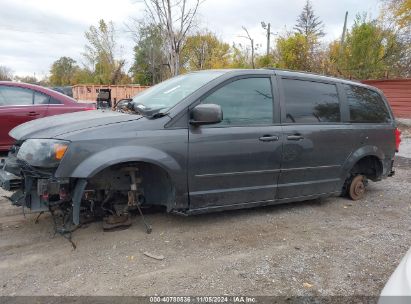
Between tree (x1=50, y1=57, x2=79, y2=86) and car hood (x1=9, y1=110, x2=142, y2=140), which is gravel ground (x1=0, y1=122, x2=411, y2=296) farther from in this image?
tree (x1=50, y1=57, x2=79, y2=86)

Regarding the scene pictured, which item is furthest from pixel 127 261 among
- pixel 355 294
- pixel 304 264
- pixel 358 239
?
pixel 358 239

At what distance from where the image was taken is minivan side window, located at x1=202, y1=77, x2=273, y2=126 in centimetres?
423

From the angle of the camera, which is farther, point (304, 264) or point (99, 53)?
point (99, 53)

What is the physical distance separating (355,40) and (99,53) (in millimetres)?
36712

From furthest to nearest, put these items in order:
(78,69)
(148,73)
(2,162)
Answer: (78,69), (148,73), (2,162)

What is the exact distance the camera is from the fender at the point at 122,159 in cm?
346

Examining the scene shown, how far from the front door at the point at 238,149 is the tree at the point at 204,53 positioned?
127 ft

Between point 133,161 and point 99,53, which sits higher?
point 99,53

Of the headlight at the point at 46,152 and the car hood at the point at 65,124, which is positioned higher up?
the car hood at the point at 65,124

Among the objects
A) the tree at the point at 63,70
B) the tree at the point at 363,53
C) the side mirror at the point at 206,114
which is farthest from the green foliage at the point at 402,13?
the tree at the point at 63,70

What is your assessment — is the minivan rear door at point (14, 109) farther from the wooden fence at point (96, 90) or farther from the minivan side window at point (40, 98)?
the wooden fence at point (96, 90)

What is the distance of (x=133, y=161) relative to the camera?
3.70 meters

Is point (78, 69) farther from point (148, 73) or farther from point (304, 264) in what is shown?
point (304, 264)

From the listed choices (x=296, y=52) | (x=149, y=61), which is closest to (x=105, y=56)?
(x=149, y=61)
